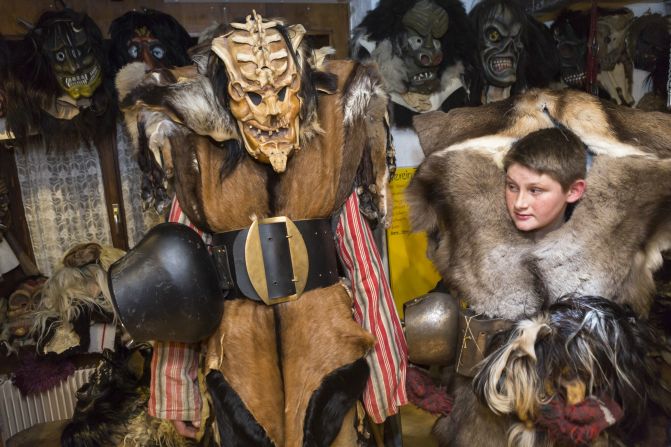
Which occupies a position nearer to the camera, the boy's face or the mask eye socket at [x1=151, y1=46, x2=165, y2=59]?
the boy's face

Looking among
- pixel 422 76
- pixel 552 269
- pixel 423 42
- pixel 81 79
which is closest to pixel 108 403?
pixel 81 79

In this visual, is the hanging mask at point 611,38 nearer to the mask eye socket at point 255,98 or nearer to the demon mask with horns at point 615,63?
the demon mask with horns at point 615,63

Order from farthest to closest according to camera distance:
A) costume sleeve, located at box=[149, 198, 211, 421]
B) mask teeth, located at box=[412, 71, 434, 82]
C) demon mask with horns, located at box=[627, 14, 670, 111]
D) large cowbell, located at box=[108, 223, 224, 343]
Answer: mask teeth, located at box=[412, 71, 434, 82], demon mask with horns, located at box=[627, 14, 670, 111], costume sleeve, located at box=[149, 198, 211, 421], large cowbell, located at box=[108, 223, 224, 343]

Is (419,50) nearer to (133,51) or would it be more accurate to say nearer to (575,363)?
(133,51)

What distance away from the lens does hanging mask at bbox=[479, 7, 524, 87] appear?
2.89 m

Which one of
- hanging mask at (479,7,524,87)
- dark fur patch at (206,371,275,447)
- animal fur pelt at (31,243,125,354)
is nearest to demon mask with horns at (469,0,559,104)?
hanging mask at (479,7,524,87)

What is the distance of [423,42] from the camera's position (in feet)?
9.70

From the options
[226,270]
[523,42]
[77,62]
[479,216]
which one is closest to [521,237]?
[479,216]

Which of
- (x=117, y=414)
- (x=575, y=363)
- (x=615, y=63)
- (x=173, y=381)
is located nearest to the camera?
(x=575, y=363)

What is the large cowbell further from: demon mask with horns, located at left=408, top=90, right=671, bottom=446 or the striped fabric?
demon mask with horns, located at left=408, top=90, right=671, bottom=446

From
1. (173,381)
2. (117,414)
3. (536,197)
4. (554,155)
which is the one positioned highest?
(554,155)

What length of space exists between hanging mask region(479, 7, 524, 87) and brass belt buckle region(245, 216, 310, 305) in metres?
1.90

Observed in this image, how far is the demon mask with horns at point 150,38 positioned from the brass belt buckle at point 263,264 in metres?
1.50

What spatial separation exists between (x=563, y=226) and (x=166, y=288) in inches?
46.7
